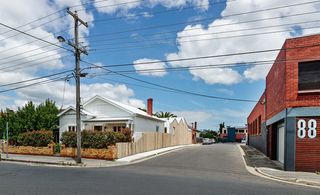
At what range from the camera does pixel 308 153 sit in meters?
19.0

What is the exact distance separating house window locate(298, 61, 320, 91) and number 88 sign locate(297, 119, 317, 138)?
5.79 ft

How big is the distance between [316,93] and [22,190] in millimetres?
15082

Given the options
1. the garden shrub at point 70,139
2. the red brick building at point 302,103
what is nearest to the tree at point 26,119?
the garden shrub at point 70,139

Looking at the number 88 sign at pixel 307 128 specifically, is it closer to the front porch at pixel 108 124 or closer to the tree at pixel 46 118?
the front porch at pixel 108 124

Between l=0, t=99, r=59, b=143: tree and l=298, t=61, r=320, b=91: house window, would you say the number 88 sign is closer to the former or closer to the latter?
l=298, t=61, r=320, b=91: house window

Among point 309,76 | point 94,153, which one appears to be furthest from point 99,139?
point 309,76

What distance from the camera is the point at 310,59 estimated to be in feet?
63.1

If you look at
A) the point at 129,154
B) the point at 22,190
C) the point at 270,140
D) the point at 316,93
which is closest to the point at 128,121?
the point at 129,154

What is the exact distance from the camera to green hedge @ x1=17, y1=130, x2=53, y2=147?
97.9 ft

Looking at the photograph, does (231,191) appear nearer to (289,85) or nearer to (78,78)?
(289,85)

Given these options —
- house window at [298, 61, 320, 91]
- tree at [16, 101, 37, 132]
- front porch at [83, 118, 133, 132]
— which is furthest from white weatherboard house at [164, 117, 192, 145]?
house window at [298, 61, 320, 91]

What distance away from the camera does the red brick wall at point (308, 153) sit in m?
18.8

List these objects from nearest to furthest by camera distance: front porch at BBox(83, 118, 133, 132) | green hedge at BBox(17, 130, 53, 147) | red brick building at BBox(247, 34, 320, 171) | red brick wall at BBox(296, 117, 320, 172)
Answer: red brick wall at BBox(296, 117, 320, 172) → red brick building at BBox(247, 34, 320, 171) → green hedge at BBox(17, 130, 53, 147) → front porch at BBox(83, 118, 133, 132)

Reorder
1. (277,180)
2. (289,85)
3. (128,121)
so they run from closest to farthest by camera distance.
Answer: (277,180), (289,85), (128,121)
